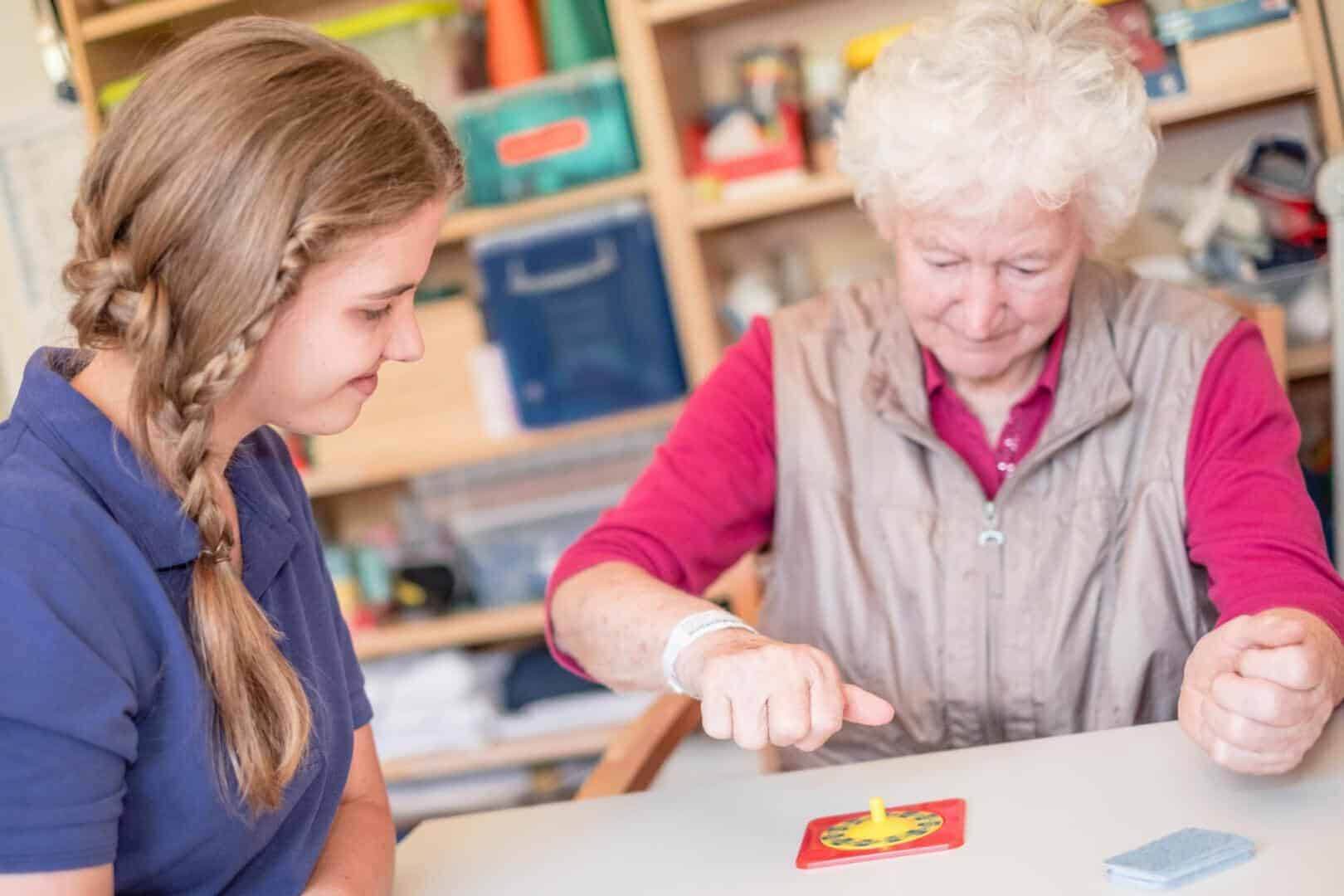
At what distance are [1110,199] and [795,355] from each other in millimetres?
353

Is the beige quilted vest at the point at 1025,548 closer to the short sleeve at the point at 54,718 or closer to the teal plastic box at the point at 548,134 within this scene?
the short sleeve at the point at 54,718

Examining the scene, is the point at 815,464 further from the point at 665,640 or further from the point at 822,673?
the point at 822,673

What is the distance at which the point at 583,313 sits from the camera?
260 centimetres

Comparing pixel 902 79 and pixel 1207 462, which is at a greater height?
pixel 902 79

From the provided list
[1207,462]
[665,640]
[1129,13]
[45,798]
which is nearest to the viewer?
[45,798]

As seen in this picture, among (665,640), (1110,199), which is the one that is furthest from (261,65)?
(1110,199)

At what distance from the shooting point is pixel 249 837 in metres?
1.01

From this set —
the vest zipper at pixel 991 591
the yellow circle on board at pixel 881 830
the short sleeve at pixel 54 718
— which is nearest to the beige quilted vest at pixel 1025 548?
the vest zipper at pixel 991 591

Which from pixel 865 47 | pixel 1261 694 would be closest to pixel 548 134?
pixel 865 47

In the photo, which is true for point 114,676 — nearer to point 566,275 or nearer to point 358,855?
point 358,855

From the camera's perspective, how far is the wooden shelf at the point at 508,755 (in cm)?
267

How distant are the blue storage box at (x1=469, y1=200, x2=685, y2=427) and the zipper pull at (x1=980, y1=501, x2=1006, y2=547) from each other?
118 centimetres

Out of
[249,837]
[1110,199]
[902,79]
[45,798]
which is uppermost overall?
[902,79]

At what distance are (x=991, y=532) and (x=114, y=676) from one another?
2.80 ft
